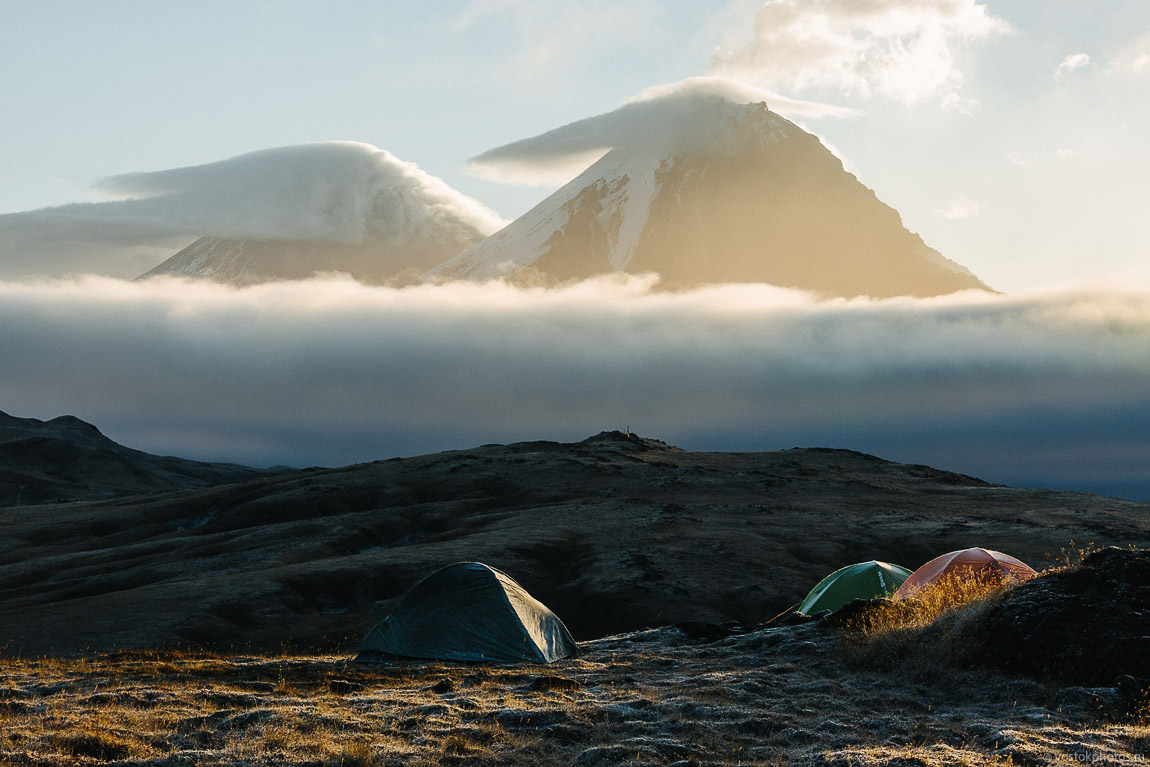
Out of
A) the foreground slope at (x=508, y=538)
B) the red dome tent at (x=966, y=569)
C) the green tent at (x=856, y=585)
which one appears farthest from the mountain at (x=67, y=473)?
the red dome tent at (x=966, y=569)

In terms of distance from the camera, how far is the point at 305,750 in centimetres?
1262

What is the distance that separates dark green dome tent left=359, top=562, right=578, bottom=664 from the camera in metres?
23.6

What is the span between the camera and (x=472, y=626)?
2406cm

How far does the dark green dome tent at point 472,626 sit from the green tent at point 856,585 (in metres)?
13.8

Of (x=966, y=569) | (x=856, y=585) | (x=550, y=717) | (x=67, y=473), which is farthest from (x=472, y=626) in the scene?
(x=67, y=473)

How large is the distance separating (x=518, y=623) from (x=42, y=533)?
73.9 m

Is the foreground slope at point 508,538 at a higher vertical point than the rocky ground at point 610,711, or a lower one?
lower

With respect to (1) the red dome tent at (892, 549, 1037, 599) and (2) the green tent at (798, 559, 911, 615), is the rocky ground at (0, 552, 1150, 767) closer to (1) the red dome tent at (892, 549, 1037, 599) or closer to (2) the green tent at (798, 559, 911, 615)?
(1) the red dome tent at (892, 549, 1037, 599)

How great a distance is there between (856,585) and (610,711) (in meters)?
21.8

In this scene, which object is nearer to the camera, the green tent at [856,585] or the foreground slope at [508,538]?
the green tent at [856,585]

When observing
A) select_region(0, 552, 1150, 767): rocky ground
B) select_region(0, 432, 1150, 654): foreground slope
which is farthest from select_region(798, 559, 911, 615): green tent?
select_region(0, 552, 1150, 767): rocky ground

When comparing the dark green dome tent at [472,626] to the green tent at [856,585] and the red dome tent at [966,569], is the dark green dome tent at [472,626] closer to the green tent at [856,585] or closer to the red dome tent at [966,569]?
the red dome tent at [966,569]

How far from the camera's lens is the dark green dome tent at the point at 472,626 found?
2359 centimetres

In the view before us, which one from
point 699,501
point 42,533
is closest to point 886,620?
point 699,501
